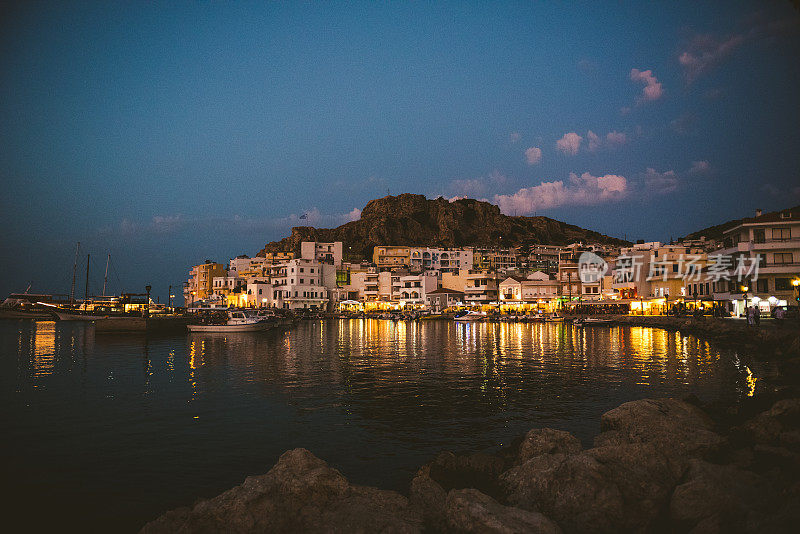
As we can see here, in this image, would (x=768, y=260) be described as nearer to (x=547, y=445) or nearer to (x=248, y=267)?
(x=547, y=445)

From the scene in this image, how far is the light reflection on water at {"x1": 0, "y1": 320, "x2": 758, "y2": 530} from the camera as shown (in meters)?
10.0

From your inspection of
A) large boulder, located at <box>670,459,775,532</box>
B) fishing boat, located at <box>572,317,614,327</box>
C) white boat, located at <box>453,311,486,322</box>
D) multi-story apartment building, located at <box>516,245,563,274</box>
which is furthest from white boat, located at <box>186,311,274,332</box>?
multi-story apartment building, located at <box>516,245,563,274</box>

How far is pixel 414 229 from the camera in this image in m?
180

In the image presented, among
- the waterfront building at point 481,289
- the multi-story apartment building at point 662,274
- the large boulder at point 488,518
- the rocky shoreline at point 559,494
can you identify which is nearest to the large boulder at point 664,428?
the rocky shoreline at point 559,494

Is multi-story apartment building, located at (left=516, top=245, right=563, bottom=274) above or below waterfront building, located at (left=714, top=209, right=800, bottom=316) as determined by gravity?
above

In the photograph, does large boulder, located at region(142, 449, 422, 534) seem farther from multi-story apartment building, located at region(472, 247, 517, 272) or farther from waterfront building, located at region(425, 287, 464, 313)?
multi-story apartment building, located at region(472, 247, 517, 272)

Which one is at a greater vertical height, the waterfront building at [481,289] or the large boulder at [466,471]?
the waterfront building at [481,289]

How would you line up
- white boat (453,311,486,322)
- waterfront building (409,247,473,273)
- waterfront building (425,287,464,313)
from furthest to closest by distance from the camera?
waterfront building (409,247,473,273) → waterfront building (425,287,464,313) → white boat (453,311,486,322)

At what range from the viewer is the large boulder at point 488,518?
545 cm

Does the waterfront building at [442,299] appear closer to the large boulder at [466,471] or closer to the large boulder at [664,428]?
the large boulder at [664,428]

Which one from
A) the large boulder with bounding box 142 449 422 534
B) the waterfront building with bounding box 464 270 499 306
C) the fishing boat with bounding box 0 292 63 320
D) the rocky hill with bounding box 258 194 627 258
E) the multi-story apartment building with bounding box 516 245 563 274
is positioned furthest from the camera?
the rocky hill with bounding box 258 194 627 258

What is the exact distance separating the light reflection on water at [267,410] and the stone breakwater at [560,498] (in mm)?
2610

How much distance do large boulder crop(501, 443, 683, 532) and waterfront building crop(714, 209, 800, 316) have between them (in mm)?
51682

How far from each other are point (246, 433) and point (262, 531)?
7.19m
